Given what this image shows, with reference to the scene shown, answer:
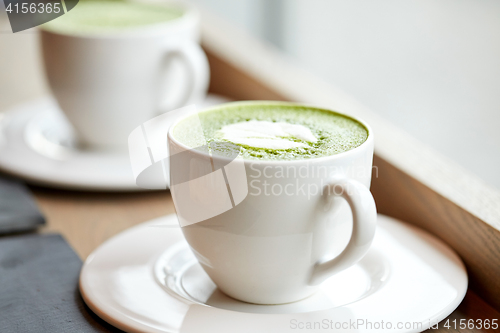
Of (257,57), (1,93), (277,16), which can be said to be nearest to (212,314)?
(257,57)

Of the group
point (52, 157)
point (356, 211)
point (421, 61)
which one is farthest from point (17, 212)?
point (421, 61)

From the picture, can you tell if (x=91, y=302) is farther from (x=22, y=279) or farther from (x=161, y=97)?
(x=161, y=97)

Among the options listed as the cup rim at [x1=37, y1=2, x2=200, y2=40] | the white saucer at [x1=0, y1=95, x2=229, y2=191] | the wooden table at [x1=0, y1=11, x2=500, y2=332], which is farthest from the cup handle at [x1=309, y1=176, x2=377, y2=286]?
the cup rim at [x1=37, y1=2, x2=200, y2=40]

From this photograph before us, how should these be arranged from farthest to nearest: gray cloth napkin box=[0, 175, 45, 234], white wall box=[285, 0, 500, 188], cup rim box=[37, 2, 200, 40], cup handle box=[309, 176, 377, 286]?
white wall box=[285, 0, 500, 188], cup rim box=[37, 2, 200, 40], gray cloth napkin box=[0, 175, 45, 234], cup handle box=[309, 176, 377, 286]

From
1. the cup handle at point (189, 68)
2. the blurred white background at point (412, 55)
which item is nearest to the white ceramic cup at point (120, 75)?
the cup handle at point (189, 68)

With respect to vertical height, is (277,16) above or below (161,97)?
below

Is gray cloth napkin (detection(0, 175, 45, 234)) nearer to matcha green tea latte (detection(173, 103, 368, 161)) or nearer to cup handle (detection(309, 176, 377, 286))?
matcha green tea latte (detection(173, 103, 368, 161))
